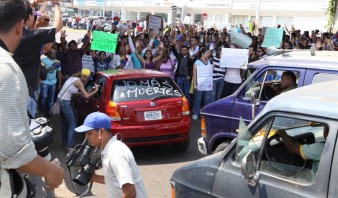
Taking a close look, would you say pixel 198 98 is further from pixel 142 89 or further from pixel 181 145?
pixel 142 89

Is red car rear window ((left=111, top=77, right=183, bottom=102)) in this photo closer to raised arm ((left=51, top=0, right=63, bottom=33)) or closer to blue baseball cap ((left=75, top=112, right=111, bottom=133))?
raised arm ((left=51, top=0, right=63, bottom=33))

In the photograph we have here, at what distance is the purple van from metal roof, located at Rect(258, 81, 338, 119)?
2.38 m

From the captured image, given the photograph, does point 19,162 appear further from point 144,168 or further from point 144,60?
point 144,60

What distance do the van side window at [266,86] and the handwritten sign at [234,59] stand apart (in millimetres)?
4095

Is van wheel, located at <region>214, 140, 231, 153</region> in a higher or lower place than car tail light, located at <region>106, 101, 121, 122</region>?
lower

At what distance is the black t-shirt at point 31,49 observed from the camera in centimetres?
409

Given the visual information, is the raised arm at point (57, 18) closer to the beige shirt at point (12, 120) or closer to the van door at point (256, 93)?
the beige shirt at point (12, 120)

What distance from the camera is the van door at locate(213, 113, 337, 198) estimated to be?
2.81 metres

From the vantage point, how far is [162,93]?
25.2ft

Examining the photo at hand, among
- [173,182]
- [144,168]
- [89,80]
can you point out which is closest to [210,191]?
[173,182]

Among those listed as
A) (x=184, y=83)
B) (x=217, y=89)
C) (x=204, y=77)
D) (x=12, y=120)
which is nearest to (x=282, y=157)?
(x=12, y=120)

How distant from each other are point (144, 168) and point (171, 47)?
6059 millimetres

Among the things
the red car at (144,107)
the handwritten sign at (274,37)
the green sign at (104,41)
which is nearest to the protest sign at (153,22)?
the green sign at (104,41)

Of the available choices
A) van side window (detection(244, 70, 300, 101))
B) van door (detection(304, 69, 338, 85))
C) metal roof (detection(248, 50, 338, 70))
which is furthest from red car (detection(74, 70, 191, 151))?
van door (detection(304, 69, 338, 85))
